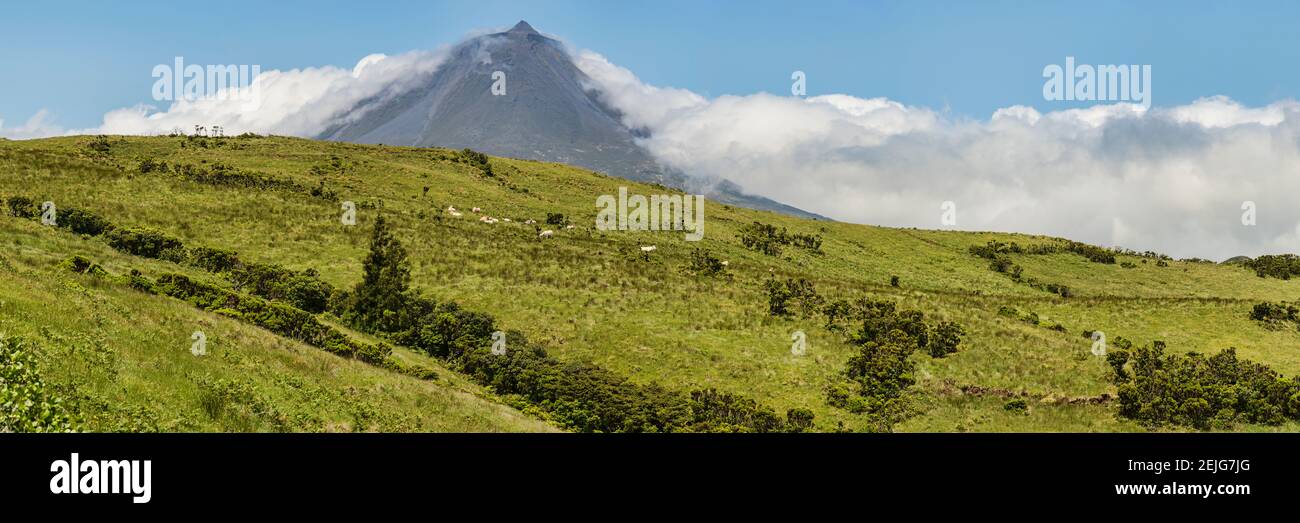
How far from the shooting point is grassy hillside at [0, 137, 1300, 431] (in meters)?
19.1

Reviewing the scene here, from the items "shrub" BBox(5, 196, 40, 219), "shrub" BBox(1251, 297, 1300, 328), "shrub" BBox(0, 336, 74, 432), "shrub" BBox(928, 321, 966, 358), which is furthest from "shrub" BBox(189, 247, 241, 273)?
"shrub" BBox(1251, 297, 1300, 328)

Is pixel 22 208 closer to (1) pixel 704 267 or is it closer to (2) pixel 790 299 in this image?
(1) pixel 704 267

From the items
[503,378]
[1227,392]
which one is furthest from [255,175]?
[1227,392]

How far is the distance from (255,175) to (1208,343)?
7255 centimetres

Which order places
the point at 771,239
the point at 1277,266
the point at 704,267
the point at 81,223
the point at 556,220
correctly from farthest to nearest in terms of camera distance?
the point at 1277,266 → the point at 771,239 → the point at 556,220 → the point at 704,267 → the point at 81,223

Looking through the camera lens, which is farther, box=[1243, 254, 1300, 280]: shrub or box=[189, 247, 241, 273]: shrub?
box=[1243, 254, 1300, 280]: shrub

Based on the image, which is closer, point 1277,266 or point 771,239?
point 771,239

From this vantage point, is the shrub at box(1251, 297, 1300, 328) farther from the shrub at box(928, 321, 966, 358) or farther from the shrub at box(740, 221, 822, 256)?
the shrub at box(740, 221, 822, 256)

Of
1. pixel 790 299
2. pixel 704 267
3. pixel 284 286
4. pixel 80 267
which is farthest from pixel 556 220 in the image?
pixel 80 267

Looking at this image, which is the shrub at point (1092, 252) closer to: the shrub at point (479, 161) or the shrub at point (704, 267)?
the shrub at point (704, 267)

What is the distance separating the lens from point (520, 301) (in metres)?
41.7

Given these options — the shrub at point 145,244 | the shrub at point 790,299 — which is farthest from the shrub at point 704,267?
the shrub at point 145,244

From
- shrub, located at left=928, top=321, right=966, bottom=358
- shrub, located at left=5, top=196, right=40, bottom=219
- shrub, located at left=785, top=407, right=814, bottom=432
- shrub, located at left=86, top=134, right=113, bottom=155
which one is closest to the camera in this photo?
shrub, located at left=785, top=407, right=814, bottom=432

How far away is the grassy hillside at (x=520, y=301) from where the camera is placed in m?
19.1
